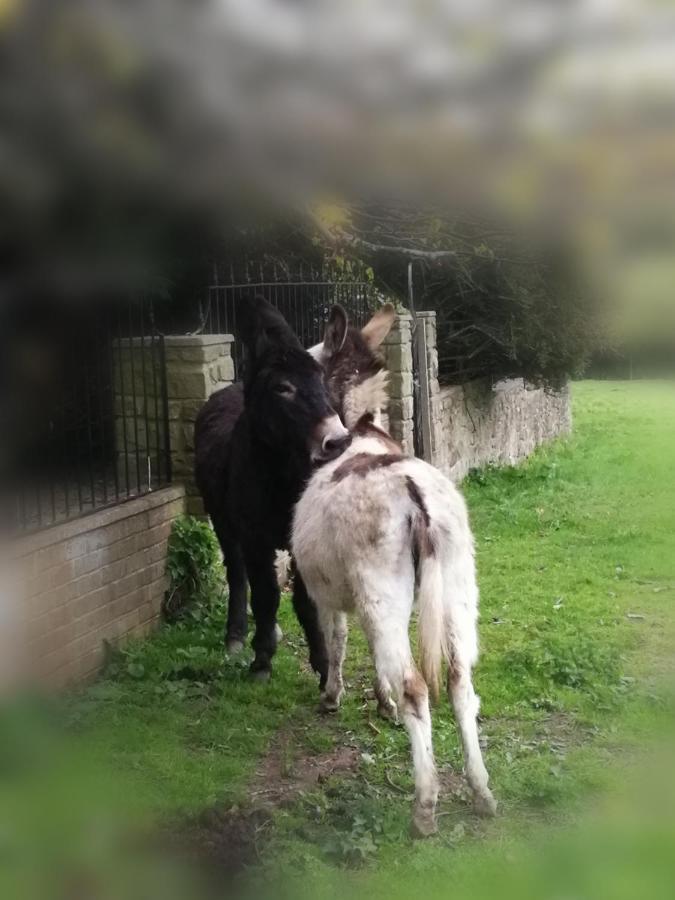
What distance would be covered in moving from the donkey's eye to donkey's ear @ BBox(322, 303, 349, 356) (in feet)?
1.28

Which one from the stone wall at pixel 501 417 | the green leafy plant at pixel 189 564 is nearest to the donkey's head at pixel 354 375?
the stone wall at pixel 501 417

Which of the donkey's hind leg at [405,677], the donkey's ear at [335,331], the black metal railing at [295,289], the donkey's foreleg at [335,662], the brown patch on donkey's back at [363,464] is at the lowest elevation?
the donkey's foreleg at [335,662]

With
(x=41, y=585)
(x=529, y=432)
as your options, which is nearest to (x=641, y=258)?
(x=41, y=585)

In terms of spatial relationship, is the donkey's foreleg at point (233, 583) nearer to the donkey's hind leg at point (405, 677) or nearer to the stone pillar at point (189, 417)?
the stone pillar at point (189, 417)

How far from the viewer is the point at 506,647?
494cm

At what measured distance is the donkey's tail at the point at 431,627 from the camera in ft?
11.7

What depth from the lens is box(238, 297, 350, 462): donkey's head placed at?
429 cm

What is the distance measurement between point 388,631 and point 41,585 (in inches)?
110

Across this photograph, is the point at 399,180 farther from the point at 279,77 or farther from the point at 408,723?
the point at 408,723

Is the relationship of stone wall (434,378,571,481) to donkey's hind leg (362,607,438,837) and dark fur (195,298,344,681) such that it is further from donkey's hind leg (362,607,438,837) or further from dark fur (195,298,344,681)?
dark fur (195,298,344,681)

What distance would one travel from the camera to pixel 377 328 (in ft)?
11.2

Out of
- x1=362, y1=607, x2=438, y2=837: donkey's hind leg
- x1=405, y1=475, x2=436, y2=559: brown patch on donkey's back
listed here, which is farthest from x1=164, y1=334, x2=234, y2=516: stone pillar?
x1=362, y1=607, x2=438, y2=837: donkey's hind leg

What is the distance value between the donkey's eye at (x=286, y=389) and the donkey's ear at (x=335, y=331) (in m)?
0.39

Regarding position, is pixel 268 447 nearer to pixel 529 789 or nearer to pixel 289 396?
pixel 289 396
